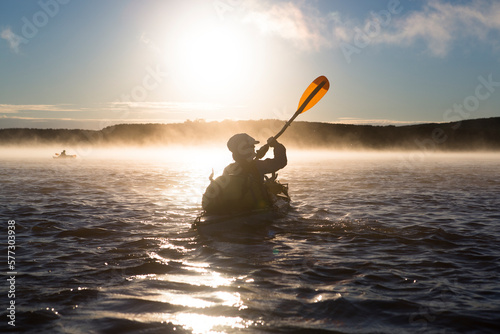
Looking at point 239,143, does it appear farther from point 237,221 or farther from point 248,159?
point 237,221

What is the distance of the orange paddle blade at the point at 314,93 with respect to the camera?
1362cm

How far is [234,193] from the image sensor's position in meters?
10.5

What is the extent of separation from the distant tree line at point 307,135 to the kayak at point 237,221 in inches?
4666

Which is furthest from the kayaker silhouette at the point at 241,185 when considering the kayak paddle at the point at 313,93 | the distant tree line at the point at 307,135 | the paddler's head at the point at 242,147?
the distant tree line at the point at 307,135

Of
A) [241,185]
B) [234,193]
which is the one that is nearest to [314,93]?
[241,185]

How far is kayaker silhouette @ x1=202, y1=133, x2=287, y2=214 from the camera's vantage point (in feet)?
34.7

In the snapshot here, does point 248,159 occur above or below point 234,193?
above

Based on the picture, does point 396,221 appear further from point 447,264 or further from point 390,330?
point 390,330

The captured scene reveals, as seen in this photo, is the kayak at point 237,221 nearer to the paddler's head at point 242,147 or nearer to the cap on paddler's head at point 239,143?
the paddler's head at point 242,147

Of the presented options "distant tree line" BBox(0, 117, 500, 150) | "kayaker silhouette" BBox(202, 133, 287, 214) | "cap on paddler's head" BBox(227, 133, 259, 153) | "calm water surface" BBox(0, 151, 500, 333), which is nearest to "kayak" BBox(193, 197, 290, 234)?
"kayaker silhouette" BBox(202, 133, 287, 214)

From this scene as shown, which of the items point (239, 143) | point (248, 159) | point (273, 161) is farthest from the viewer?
point (273, 161)

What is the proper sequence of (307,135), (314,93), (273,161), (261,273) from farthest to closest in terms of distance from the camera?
(307,135)
(314,93)
(273,161)
(261,273)

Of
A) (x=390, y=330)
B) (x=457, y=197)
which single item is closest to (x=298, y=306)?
(x=390, y=330)

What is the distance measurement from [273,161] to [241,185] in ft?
4.64
